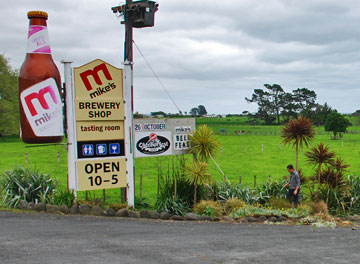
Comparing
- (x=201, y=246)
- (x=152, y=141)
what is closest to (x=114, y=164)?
(x=152, y=141)

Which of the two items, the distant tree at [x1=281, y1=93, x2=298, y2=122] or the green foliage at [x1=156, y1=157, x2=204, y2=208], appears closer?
the green foliage at [x1=156, y1=157, x2=204, y2=208]

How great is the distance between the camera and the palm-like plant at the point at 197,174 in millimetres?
12781

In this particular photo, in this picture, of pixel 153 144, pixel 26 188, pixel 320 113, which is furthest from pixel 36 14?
pixel 320 113

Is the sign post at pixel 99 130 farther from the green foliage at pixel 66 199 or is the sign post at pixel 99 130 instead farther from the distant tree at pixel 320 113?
the distant tree at pixel 320 113

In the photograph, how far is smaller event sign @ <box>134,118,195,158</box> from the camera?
1363cm

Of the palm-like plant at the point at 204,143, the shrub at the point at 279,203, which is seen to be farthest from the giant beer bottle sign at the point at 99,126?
the shrub at the point at 279,203

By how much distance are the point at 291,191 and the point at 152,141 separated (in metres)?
4.90

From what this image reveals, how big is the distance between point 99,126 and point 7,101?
52.6 meters

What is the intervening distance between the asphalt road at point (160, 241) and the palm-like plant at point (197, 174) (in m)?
1.80

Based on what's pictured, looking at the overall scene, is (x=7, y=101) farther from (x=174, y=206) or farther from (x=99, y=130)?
(x=174, y=206)

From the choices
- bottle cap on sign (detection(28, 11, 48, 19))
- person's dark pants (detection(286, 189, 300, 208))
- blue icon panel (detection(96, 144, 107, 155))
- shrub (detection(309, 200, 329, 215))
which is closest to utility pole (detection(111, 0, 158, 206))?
blue icon panel (detection(96, 144, 107, 155))

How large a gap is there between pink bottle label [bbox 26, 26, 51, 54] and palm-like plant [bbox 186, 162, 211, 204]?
5.41m

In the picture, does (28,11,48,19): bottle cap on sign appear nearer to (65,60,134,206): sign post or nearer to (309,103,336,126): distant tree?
(65,60,134,206): sign post

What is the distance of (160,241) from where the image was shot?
8.78m
